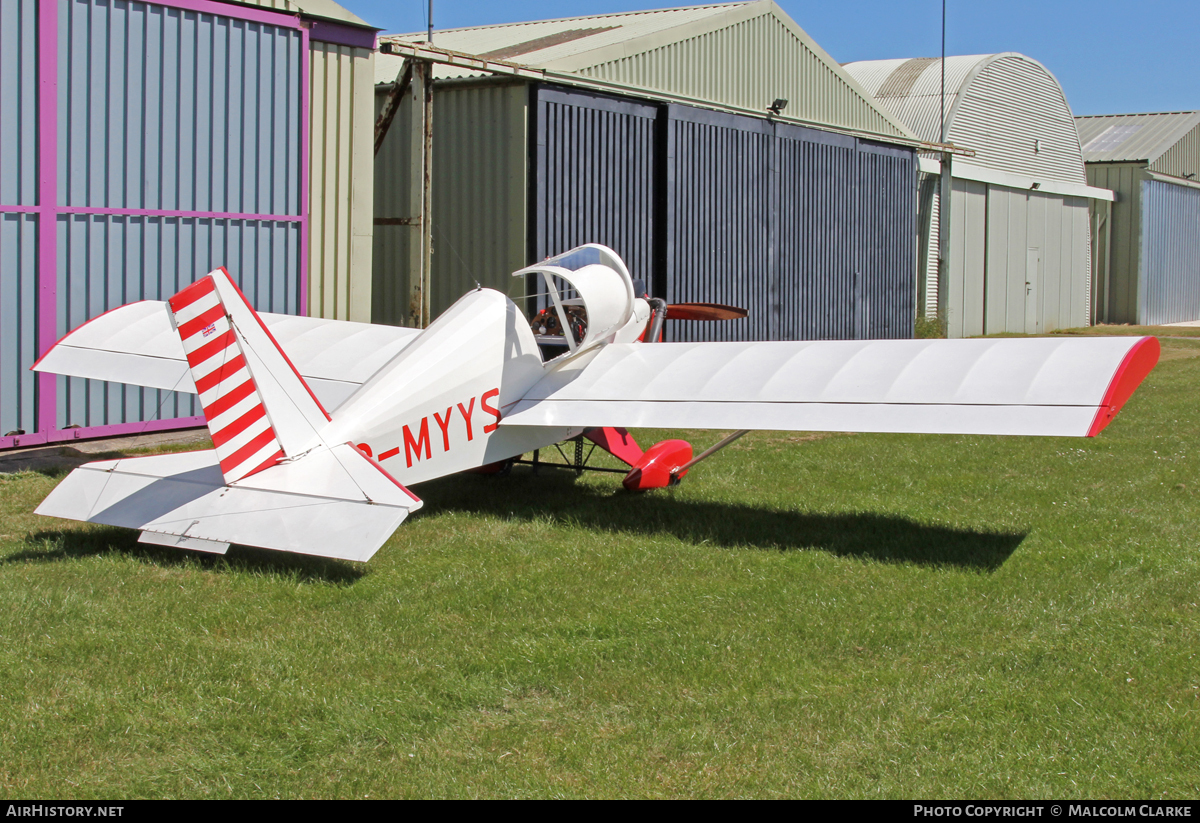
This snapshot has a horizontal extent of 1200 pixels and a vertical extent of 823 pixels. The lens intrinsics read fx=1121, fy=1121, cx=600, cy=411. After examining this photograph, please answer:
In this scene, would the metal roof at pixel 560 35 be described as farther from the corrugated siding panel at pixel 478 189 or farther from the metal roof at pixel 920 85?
the metal roof at pixel 920 85

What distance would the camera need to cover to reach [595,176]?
627 inches

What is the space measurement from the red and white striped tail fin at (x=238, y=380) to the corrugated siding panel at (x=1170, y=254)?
116 feet

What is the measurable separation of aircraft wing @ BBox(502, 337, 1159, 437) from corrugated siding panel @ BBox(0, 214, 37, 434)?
4975mm

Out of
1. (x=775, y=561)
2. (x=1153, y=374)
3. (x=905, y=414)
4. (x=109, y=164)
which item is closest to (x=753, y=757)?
(x=775, y=561)

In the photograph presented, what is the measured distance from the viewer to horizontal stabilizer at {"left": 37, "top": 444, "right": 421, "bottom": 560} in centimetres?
576

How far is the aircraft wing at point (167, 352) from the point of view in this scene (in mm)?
9203

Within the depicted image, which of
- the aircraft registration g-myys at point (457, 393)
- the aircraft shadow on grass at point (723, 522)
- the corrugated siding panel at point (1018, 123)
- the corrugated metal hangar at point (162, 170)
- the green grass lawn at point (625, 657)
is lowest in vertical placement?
the green grass lawn at point (625, 657)

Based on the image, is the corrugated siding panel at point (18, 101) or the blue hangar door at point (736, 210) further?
the blue hangar door at point (736, 210)

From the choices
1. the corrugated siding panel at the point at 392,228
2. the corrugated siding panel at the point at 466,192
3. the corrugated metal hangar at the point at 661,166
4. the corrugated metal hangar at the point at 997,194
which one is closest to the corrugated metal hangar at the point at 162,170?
the corrugated metal hangar at the point at 661,166

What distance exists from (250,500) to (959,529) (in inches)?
188

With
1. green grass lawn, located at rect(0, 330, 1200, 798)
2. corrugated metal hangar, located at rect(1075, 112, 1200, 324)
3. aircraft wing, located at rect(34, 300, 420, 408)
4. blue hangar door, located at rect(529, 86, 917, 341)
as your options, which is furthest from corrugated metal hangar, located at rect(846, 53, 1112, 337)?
green grass lawn, located at rect(0, 330, 1200, 798)

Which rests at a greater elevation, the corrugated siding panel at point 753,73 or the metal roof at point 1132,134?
the metal roof at point 1132,134

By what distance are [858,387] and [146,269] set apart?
720 centimetres
